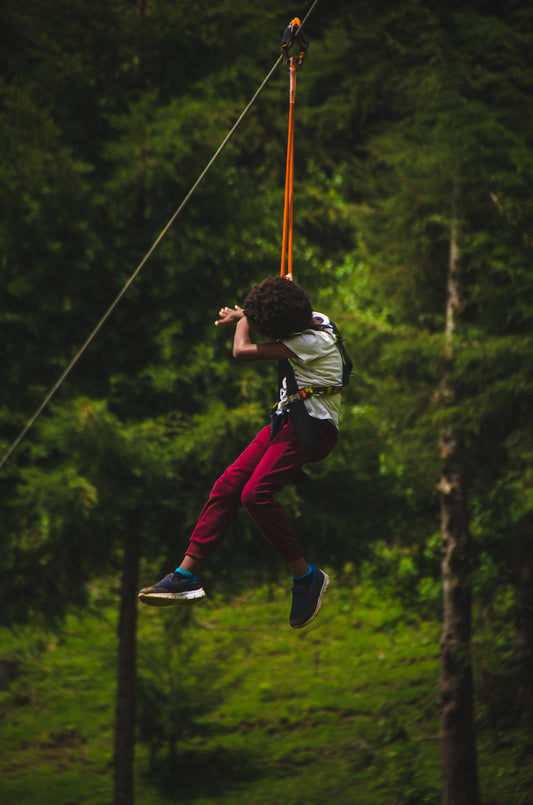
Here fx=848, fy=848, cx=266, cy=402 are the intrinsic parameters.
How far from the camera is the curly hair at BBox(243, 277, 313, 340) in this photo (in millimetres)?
3916

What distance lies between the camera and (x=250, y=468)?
4.04 meters

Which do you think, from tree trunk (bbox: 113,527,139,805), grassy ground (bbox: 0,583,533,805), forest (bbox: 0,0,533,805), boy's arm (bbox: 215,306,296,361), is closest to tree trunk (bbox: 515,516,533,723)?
forest (bbox: 0,0,533,805)

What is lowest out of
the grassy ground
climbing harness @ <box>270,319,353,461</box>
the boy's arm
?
the grassy ground

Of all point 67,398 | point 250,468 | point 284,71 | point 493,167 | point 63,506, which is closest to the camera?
point 250,468

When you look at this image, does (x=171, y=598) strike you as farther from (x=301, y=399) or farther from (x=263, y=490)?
(x=301, y=399)

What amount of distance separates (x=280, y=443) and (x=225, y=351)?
4.84 metres

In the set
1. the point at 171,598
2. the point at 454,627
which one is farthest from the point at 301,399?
the point at 454,627

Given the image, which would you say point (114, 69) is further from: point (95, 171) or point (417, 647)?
point (417, 647)

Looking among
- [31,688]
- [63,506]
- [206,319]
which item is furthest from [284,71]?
[31,688]

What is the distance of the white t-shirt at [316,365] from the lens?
3990 millimetres

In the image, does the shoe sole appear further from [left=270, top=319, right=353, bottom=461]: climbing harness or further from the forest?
the forest

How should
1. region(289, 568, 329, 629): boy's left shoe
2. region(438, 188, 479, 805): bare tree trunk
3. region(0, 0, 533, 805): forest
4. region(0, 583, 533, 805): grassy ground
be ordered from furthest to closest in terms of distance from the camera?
region(0, 583, 533, 805): grassy ground → region(438, 188, 479, 805): bare tree trunk → region(0, 0, 533, 805): forest → region(289, 568, 329, 629): boy's left shoe

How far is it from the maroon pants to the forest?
3.56 meters

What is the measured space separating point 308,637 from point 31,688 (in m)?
4.60
